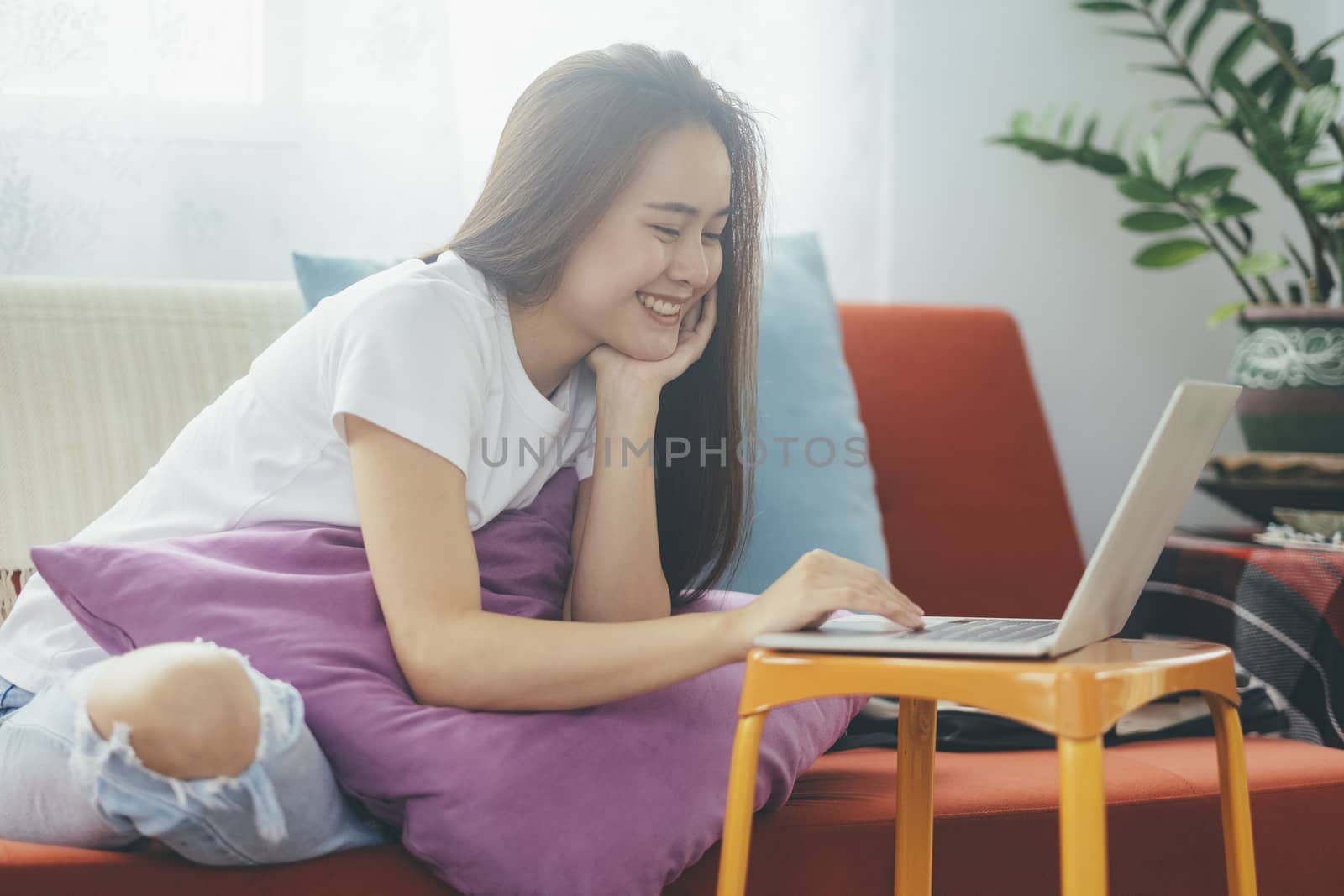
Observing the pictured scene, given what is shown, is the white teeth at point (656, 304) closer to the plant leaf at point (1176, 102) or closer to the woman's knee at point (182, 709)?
the woman's knee at point (182, 709)

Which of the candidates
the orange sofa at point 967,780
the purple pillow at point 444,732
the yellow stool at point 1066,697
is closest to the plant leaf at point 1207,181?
the orange sofa at point 967,780

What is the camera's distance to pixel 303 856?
906 millimetres

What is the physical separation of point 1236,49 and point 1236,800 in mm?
1452

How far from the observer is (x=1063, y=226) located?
2277 millimetres

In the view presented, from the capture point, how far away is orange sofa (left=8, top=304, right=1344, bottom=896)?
36.3 inches

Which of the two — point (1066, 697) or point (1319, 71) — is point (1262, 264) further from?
point (1066, 697)

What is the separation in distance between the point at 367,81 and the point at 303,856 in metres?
1.24

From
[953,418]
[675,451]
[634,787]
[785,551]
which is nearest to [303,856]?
[634,787]

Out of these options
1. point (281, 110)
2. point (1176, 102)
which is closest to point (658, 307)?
point (281, 110)

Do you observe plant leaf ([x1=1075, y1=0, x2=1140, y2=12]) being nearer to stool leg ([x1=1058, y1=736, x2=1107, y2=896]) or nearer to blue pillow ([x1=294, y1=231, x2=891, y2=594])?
blue pillow ([x1=294, y1=231, x2=891, y2=594])

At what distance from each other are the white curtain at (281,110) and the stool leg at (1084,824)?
1.19 m

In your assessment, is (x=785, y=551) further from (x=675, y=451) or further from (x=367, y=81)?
(x=367, y=81)

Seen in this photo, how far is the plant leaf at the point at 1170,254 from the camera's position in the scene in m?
2.04

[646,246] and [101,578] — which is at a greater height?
[646,246]
